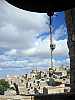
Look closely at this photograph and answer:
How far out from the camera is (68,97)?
266 cm

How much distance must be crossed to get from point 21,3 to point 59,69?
345 feet

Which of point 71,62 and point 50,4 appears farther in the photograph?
point 71,62

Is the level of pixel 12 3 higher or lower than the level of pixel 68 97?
higher

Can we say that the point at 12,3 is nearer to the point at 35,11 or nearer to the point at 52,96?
the point at 35,11

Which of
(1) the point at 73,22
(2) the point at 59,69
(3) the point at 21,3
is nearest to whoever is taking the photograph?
(3) the point at 21,3

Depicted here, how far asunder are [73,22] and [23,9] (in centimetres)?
161

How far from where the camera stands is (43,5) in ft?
7.08

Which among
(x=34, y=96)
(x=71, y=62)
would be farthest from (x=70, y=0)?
(x=71, y=62)

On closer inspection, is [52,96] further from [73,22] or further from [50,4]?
[73,22]

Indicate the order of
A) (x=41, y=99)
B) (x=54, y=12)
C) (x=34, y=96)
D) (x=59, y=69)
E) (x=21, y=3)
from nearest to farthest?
(x=21, y=3), (x=54, y=12), (x=41, y=99), (x=34, y=96), (x=59, y=69)

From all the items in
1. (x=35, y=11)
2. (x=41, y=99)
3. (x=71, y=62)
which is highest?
(x=35, y=11)

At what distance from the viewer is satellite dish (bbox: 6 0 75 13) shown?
6.93ft

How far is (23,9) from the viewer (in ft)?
7.22

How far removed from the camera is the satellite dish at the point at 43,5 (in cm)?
211
